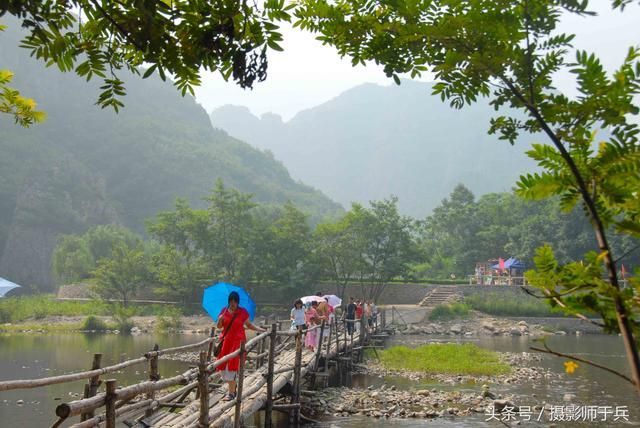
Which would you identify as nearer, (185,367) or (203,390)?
(203,390)

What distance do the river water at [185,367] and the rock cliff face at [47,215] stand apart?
147 ft

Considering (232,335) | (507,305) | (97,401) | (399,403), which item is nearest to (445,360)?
(399,403)

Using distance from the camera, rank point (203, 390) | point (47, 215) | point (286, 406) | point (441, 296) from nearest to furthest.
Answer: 1. point (203, 390)
2. point (286, 406)
3. point (441, 296)
4. point (47, 215)

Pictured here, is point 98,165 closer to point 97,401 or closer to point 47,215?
point 47,215

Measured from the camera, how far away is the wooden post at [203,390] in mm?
6711

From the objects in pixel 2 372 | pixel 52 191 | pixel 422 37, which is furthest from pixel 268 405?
pixel 52 191

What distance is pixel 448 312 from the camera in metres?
38.2

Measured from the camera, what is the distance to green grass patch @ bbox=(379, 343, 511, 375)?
18812mm


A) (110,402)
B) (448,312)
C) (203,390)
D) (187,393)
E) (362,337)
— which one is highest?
(110,402)

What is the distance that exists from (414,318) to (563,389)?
2105 cm

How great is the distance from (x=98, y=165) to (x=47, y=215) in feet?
55.9

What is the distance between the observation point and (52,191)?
79.1m

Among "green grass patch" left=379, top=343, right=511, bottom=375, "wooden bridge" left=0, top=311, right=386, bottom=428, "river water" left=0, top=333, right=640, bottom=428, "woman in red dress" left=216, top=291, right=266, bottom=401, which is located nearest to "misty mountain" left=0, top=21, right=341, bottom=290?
"river water" left=0, top=333, right=640, bottom=428

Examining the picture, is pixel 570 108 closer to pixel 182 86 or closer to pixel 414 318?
pixel 182 86
